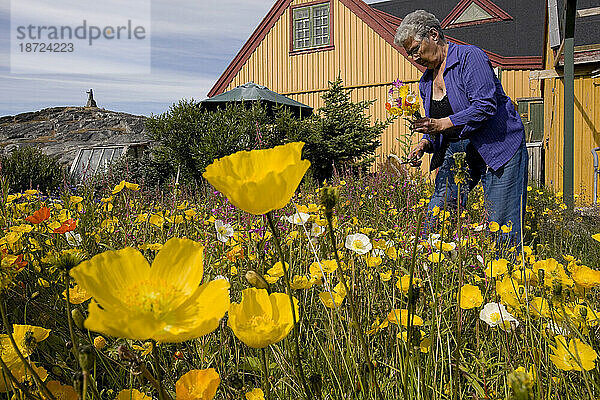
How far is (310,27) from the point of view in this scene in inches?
584

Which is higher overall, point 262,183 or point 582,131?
point 582,131

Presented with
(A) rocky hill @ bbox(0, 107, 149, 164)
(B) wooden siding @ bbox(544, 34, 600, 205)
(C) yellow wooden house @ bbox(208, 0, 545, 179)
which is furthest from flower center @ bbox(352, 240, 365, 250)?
(C) yellow wooden house @ bbox(208, 0, 545, 179)

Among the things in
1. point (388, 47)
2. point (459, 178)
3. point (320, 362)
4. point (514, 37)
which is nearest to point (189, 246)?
point (459, 178)

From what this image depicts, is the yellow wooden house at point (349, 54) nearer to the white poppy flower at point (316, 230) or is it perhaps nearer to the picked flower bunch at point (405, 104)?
the picked flower bunch at point (405, 104)

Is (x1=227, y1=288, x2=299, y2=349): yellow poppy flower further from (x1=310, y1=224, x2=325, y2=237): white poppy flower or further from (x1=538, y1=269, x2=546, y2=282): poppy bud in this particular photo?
(x1=310, y1=224, x2=325, y2=237): white poppy flower

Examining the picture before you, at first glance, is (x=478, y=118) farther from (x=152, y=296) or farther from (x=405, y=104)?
(x=152, y=296)

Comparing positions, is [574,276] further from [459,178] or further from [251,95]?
[251,95]

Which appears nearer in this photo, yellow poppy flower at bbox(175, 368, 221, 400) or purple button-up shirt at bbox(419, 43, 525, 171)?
yellow poppy flower at bbox(175, 368, 221, 400)

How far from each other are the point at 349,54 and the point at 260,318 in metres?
14.5

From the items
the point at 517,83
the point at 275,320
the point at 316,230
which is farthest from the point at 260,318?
the point at 517,83

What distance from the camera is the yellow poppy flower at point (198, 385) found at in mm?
667

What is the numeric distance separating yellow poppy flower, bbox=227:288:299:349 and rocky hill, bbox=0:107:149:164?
1188 centimetres

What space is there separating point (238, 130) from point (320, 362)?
25.0ft

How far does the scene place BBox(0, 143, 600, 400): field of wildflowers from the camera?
0.57 meters
